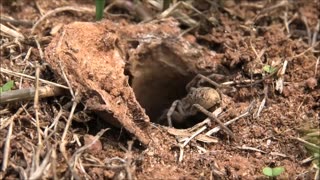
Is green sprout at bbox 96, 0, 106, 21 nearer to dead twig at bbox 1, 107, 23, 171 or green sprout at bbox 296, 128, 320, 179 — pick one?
dead twig at bbox 1, 107, 23, 171

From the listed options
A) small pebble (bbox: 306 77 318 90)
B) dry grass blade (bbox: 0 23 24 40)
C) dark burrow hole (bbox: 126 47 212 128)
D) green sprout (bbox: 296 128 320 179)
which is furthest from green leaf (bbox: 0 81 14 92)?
small pebble (bbox: 306 77 318 90)

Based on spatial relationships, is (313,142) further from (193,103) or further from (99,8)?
(99,8)

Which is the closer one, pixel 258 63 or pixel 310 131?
pixel 310 131

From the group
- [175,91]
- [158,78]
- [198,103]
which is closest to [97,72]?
[198,103]

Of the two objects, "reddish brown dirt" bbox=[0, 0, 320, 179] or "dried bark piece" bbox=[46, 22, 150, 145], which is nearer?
"reddish brown dirt" bbox=[0, 0, 320, 179]

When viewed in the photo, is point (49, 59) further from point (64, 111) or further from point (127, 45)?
point (127, 45)

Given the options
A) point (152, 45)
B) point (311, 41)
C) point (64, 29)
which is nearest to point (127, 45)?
point (152, 45)

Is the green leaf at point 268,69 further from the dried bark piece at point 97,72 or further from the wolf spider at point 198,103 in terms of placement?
the dried bark piece at point 97,72
